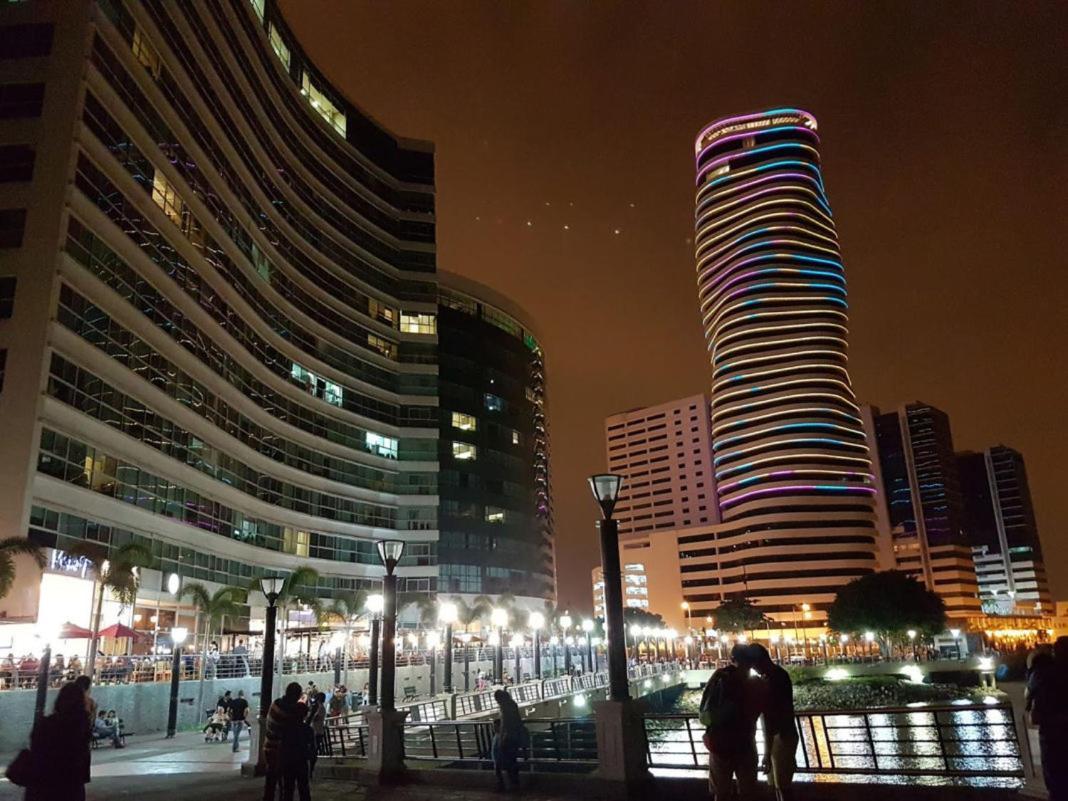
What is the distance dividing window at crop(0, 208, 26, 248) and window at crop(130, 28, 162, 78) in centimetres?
1165

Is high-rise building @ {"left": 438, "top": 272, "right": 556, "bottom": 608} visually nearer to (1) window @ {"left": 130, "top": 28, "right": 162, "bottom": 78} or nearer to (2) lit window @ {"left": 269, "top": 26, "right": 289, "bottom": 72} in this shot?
(2) lit window @ {"left": 269, "top": 26, "right": 289, "bottom": 72}

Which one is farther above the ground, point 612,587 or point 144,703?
point 612,587

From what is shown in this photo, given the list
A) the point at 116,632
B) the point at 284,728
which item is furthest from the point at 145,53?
the point at 284,728

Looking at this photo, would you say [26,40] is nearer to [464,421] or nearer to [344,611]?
[344,611]

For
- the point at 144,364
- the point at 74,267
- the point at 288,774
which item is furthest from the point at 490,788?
the point at 144,364

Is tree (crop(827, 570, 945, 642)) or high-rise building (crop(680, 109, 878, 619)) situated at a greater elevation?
high-rise building (crop(680, 109, 878, 619))

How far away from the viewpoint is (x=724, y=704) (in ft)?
29.7

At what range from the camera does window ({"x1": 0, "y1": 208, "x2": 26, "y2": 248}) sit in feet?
116

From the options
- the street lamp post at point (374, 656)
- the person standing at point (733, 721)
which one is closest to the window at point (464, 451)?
the street lamp post at point (374, 656)

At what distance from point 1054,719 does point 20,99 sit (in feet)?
143

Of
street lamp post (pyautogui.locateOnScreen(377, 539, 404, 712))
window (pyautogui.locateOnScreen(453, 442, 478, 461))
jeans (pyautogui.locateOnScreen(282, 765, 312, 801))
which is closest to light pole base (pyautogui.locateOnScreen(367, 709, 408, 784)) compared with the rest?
street lamp post (pyautogui.locateOnScreen(377, 539, 404, 712))

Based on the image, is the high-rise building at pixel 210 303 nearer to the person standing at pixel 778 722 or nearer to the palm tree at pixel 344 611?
the palm tree at pixel 344 611

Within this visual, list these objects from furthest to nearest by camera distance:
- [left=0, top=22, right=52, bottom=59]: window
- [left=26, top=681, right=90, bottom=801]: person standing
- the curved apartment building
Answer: [left=0, top=22, right=52, bottom=59]: window < the curved apartment building < [left=26, top=681, right=90, bottom=801]: person standing

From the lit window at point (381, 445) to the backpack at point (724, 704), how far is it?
71.6 metres
